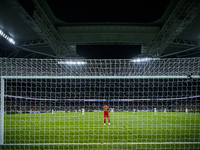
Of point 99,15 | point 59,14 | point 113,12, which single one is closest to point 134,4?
point 113,12

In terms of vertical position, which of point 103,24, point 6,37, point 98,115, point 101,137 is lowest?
point 101,137

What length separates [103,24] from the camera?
17.6 metres

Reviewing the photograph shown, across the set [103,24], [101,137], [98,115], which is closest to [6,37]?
[103,24]

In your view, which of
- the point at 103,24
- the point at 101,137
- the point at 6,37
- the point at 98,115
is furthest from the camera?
the point at 6,37

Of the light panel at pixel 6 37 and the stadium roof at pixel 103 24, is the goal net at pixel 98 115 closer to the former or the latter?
the stadium roof at pixel 103 24

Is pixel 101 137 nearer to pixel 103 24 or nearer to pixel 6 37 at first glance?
pixel 103 24

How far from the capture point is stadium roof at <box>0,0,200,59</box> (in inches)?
558

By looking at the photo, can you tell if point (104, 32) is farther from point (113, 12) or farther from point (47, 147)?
point (47, 147)

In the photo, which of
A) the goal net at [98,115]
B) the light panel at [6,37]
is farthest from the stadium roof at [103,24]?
the goal net at [98,115]

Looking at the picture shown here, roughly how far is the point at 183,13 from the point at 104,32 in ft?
25.7

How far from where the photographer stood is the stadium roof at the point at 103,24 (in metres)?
14.2

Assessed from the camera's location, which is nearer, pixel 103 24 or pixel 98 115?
pixel 98 115

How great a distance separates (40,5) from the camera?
45.6ft

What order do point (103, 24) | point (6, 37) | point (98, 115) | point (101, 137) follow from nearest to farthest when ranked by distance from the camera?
point (101, 137) < point (98, 115) < point (103, 24) < point (6, 37)
